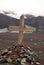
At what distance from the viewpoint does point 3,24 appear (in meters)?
35.9

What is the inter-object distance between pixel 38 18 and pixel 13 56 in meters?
28.4

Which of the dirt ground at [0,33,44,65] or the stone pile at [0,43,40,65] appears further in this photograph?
the dirt ground at [0,33,44,65]

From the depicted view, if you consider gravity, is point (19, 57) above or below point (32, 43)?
above

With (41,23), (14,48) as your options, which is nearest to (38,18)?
(41,23)

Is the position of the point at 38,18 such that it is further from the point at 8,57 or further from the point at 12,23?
the point at 8,57

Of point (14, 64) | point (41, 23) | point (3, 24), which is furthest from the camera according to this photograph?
point (41, 23)

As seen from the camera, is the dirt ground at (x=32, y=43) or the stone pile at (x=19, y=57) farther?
the dirt ground at (x=32, y=43)

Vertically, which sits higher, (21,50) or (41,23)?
(21,50)

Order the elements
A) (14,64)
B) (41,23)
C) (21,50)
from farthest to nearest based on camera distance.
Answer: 1. (41,23)
2. (21,50)
3. (14,64)

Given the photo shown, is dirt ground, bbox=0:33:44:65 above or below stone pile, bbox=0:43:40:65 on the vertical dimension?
below

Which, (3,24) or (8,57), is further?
(3,24)

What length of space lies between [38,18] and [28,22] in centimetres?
286

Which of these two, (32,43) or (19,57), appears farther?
(32,43)

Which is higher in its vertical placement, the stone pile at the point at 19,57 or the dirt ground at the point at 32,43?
the stone pile at the point at 19,57
